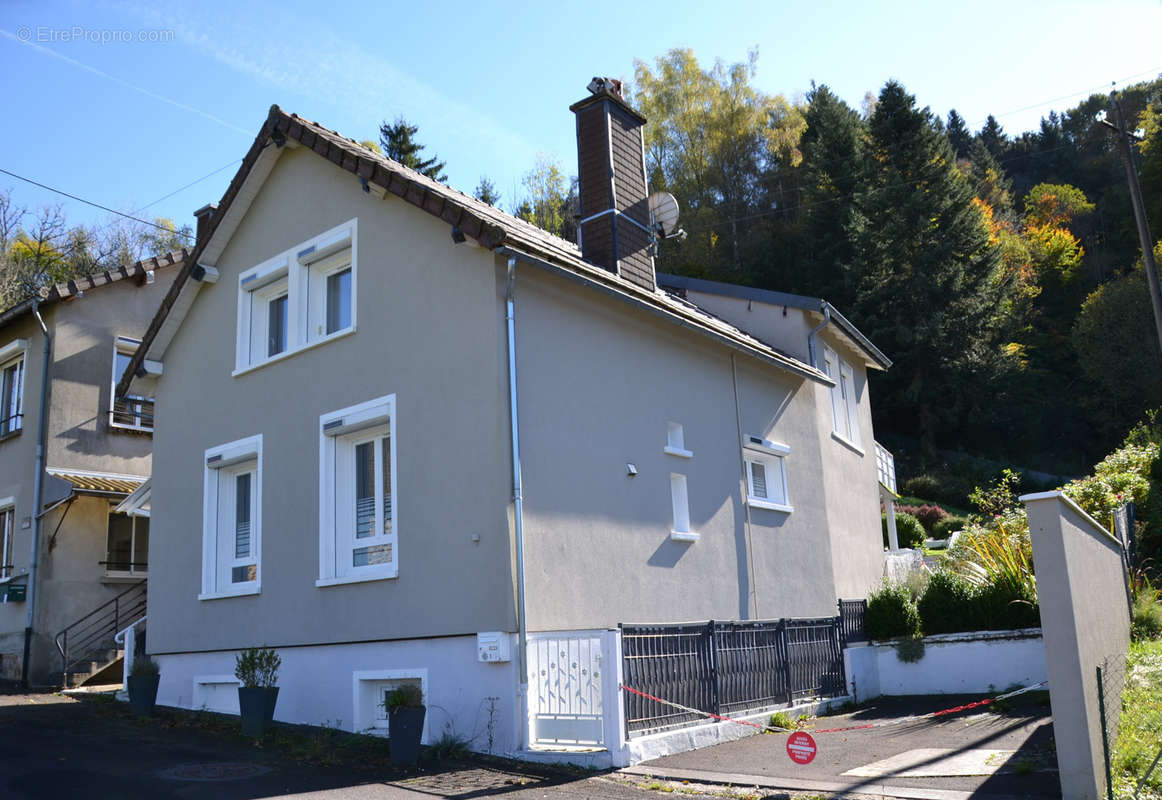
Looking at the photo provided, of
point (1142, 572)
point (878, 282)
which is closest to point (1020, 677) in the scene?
point (1142, 572)

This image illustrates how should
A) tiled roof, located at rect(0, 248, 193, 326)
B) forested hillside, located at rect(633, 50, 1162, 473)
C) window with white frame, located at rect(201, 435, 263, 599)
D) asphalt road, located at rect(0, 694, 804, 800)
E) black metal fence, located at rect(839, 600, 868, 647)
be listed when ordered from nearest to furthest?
asphalt road, located at rect(0, 694, 804, 800) < window with white frame, located at rect(201, 435, 263, 599) < black metal fence, located at rect(839, 600, 868, 647) < tiled roof, located at rect(0, 248, 193, 326) < forested hillside, located at rect(633, 50, 1162, 473)

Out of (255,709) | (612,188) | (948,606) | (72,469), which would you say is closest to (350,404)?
(255,709)

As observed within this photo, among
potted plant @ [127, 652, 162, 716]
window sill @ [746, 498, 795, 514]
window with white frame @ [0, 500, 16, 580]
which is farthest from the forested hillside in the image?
potted plant @ [127, 652, 162, 716]

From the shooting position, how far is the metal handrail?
17.6m

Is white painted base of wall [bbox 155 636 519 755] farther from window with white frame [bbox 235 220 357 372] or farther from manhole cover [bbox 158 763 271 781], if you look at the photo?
window with white frame [bbox 235 220 357 372]

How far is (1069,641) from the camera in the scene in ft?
22.9

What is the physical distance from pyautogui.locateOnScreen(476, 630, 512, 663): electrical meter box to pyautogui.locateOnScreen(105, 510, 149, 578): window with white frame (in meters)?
11.6

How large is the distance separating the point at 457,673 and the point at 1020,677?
791 cm

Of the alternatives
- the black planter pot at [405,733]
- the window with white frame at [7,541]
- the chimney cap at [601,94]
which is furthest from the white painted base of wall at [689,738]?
the window with white frame at [7,541]

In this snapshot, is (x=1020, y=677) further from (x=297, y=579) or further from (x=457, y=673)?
(x=297, y=579)

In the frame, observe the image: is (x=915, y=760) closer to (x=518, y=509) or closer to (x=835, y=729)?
(x=835, y=729)

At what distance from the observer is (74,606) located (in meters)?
18.1

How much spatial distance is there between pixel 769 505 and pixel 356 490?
605 centimetres

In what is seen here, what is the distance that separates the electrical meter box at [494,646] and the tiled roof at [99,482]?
11.1 meters
